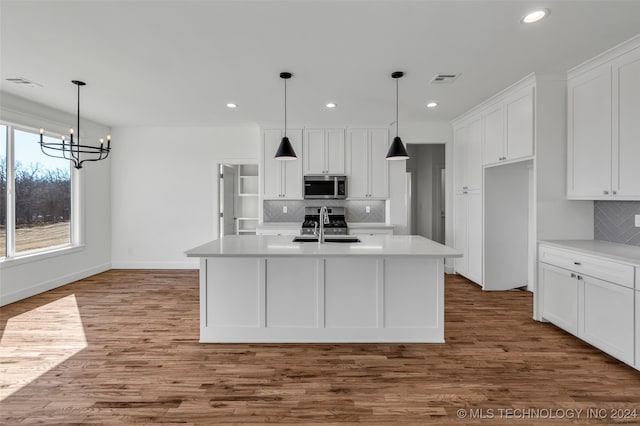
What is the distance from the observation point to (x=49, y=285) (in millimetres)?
4832

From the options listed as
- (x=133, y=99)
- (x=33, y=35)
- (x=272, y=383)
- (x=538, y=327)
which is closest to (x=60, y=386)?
(x=272, y=383)

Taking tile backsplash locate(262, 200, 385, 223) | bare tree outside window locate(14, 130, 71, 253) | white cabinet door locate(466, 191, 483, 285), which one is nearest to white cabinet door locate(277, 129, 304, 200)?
tile backsplash locate(262, 200, 385, 223)

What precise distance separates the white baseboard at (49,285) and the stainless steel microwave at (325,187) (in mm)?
3805

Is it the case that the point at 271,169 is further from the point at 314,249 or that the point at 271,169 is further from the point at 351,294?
the point at 351,294

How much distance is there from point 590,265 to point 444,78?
2250mm

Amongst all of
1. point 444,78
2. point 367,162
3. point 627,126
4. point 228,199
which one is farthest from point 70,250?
point 627,126

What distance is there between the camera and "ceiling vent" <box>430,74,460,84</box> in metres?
3.57

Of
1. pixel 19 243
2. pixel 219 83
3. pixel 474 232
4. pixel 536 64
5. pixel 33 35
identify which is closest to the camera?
pixel 33 35

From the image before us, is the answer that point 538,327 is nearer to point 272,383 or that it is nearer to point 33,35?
point 272,383

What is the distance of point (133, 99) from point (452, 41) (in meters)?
3.89

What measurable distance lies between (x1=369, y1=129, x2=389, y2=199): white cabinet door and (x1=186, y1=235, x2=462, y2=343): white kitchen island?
279 centimetres

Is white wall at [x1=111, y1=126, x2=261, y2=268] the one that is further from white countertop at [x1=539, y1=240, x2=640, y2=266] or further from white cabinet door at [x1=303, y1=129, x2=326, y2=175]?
white countertop at [x1=539, y1=240, x2=640, y2=266]

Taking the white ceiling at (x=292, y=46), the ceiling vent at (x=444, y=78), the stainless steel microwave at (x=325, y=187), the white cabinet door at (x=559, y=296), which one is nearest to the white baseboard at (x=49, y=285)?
the white ceiling at (x=292, y=46)

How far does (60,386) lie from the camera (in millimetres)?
2332
